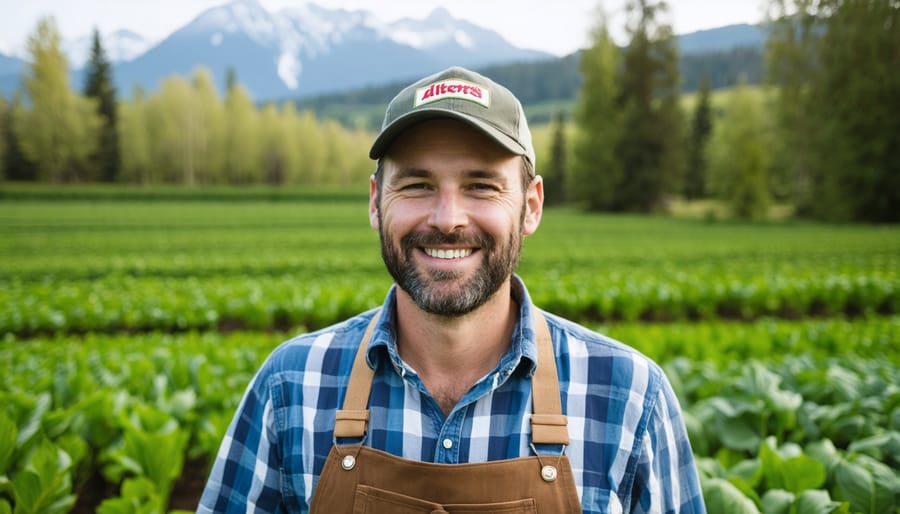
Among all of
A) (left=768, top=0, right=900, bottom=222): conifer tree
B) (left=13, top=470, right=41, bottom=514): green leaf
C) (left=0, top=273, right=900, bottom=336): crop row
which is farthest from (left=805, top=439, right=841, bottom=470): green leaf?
(left=768, top=0, right=900, bottom=222): conifer tree

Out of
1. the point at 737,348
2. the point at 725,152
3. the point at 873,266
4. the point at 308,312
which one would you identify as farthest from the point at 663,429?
the point at 725,152

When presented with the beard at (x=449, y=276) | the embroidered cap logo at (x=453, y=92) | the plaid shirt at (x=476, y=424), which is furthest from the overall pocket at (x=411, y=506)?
the embroidered cap logo at (x=453, y=92)

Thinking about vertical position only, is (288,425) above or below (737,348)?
above

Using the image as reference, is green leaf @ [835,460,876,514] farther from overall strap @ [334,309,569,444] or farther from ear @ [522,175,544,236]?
ear @ [522,175,544,236]

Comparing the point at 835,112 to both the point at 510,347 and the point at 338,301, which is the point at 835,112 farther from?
the point at 510,347

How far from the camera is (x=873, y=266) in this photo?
1192 cm

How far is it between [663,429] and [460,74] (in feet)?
4.00

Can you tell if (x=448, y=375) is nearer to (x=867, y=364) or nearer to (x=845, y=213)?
(x=867, y=364)

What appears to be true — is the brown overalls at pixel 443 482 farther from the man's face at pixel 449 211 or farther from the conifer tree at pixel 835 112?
the conifer tree at pixel 835 112

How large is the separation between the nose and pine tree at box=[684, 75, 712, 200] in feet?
206

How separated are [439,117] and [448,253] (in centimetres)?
39

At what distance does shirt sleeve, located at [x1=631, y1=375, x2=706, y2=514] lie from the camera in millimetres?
1499

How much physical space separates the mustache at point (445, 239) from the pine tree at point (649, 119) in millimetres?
42097

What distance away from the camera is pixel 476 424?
1.49m
